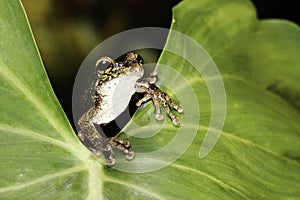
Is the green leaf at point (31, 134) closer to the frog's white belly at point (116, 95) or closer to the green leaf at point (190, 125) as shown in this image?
the green leaf at point (190, 125)

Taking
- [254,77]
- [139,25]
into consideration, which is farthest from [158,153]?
[139,25]

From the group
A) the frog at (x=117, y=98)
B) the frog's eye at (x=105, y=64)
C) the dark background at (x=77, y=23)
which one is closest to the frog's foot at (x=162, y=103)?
the frog at (x=117, y=98)

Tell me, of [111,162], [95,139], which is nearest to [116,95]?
[95,139]

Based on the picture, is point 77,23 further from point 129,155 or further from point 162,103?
point 129,155

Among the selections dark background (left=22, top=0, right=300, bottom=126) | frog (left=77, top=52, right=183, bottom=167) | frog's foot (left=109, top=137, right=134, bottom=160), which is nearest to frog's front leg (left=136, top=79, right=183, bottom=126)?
frog (left=77, top=52, right=183, bottom=167)

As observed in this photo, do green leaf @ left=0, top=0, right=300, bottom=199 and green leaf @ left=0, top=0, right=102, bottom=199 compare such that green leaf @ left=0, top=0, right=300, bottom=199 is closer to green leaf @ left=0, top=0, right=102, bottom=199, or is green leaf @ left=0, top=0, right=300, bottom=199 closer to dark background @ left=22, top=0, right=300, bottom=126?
green leaf @ left=0, top=0, right=102, bottom=199
